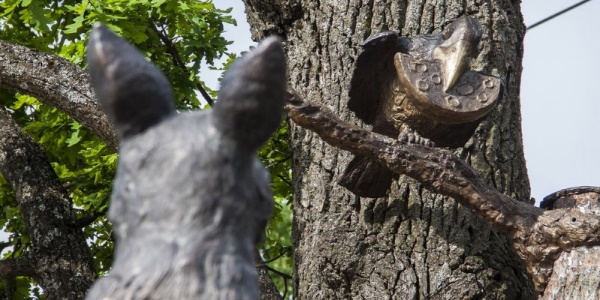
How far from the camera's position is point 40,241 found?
4.09 meters

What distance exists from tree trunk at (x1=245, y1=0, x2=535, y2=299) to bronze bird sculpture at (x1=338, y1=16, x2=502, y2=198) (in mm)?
296

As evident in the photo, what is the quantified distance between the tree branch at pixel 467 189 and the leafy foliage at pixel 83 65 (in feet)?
5.47

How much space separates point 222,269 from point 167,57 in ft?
12.5

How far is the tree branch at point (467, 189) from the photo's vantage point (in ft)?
9.47

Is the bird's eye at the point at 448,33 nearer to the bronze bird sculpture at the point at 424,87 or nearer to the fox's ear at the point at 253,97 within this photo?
the bronze bird sculpture at the point at 424,87

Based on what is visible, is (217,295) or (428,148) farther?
(428,148)

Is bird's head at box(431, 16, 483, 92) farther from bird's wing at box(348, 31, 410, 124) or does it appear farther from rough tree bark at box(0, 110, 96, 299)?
rough tree bark at box(0, 110, 96, 299)

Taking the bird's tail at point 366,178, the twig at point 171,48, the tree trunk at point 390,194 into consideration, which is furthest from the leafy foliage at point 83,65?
the bird's tail at point 366,178

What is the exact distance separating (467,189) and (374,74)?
0.53 m

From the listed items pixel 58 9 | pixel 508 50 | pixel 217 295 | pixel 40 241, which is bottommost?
pixel 217 295

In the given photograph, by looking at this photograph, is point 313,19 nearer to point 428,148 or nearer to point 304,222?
point 304,222

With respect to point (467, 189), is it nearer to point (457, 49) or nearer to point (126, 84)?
point (457, 49)

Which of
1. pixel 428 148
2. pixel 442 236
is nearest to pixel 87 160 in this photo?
pixel 442 236

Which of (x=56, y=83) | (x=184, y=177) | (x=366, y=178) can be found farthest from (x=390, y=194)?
(x=184, y=177)
